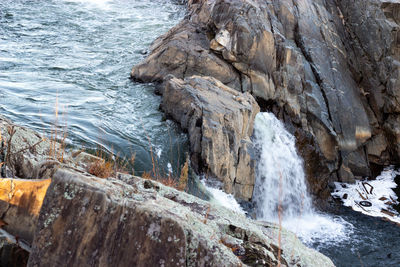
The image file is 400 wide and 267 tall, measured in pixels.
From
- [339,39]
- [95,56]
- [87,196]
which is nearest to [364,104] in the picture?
[339,39]

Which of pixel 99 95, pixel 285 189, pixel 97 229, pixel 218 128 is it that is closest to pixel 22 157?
pixel 97 229

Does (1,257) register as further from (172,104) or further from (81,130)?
(172,104)

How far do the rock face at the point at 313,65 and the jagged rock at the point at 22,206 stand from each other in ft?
32.8

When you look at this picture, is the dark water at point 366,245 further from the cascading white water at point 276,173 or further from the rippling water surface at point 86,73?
the rippling water surface at point 86,73

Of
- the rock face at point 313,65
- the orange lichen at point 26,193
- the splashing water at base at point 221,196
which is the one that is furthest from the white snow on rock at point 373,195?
the orange lichen at point 26,193

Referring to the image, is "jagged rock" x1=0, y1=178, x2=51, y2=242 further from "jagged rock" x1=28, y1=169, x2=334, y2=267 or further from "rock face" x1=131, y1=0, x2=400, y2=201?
"rock face" x1=131, y1=0, x2=400, y2=201

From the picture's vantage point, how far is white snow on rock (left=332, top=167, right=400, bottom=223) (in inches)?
465

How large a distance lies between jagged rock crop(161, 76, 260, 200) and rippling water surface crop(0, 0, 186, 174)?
631 millimetres

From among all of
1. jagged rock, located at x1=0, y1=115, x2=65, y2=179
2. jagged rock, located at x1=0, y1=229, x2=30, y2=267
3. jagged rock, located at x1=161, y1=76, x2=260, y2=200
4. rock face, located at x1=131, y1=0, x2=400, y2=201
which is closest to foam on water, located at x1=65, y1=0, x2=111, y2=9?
rock face, located at x1=131, y1=0, x2=400, y2=201

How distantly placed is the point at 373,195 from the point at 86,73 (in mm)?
10884

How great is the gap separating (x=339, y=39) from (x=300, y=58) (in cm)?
281

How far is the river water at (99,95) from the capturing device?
30.6 feet

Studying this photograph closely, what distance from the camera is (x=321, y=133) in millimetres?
13430

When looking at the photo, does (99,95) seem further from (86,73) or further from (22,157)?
(22,157)
